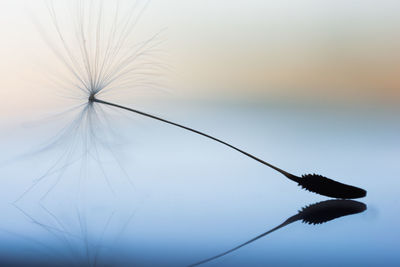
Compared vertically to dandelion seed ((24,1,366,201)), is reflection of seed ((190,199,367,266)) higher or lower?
lower

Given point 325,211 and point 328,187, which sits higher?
point 328,187

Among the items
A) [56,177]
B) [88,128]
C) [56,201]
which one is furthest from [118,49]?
[56,201]

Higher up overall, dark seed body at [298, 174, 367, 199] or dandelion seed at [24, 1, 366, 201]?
dandelion seed at [24, 1, 366, 201]

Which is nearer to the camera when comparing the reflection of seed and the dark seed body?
the reflection of seed

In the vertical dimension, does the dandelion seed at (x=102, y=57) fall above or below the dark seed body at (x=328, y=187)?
above

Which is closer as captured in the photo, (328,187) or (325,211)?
(325,211)

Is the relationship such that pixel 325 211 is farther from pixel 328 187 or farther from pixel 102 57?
pixel 102 57

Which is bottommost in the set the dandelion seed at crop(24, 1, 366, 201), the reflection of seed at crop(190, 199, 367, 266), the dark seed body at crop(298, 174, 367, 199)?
the reflection of seed at crop(190, 199, 367, 266)

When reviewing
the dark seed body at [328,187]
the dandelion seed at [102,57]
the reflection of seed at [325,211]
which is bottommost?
the reflection of seed at [325,211]

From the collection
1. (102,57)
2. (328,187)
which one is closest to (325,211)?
(328,187)
